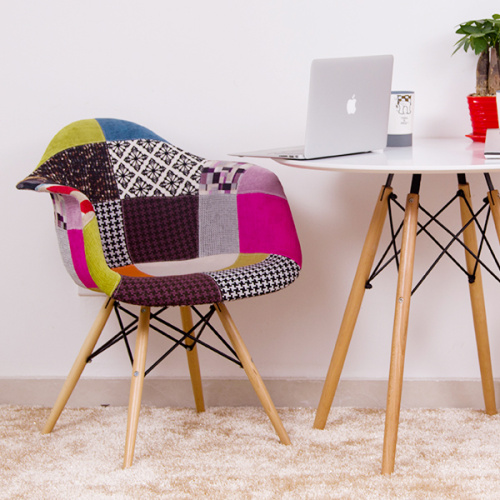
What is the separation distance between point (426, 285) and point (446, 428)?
1.31 feet

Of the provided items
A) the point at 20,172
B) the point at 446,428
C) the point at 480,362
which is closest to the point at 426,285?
the point at 480,362

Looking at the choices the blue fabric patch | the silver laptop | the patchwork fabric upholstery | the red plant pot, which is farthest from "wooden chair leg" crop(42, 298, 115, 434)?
the red plant pot

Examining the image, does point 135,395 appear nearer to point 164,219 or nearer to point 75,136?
point 164,219

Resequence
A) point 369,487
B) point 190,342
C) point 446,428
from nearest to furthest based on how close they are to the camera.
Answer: point 369,487
point 446,428
point 190,342

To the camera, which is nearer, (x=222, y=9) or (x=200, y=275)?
(x=200, y=275)

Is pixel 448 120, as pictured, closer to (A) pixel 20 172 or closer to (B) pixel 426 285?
(B) pixel 426 285

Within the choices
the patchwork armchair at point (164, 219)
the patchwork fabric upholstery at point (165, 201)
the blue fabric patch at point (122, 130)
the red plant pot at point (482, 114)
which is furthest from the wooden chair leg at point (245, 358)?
the red plant pot at point (482, 114)

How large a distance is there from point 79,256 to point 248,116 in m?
0.68

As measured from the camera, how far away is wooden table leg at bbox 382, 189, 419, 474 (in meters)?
1.55

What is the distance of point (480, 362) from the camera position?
1.90 meters

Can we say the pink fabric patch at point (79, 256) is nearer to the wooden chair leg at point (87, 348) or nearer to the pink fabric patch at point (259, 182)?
the wooden chair leg at point (87, 348)

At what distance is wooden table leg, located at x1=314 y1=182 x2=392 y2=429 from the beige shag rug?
84 millimetres

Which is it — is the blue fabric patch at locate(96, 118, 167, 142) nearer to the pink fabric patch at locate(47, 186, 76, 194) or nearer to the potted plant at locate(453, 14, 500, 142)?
the pink fabric patch at locate(47, 186, 76, 194)

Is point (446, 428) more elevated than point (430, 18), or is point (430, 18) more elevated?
point (430, 18)
